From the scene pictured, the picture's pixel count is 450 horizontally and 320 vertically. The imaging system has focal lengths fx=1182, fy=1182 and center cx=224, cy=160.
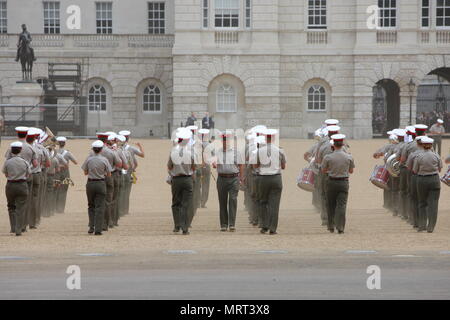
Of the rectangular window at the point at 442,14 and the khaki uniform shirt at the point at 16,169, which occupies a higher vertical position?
the rectangular window at the point at 442,14

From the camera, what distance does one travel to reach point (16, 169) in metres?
21.8

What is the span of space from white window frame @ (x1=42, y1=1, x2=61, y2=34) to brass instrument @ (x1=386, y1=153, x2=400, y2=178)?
38897mm

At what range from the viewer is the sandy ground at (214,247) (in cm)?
1602

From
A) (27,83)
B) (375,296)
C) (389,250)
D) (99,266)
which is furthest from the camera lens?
(27,83)

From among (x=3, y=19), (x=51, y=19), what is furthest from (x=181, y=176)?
(x=3, y=19)

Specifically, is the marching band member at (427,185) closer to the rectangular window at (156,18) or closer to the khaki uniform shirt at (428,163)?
the khaki uniform shirt at (428,163)

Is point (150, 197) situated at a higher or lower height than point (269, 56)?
lower

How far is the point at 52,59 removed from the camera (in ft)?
199

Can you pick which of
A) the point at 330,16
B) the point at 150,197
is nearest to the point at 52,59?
the point at 330,16

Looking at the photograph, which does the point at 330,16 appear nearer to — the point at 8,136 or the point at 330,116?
the point at 330,116

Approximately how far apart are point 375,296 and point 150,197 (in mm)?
17546

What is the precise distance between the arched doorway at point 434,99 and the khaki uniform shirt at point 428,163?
38.3 metres

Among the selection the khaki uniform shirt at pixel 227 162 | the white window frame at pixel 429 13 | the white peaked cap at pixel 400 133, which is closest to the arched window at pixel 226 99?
the white window frame at pixel 429 13

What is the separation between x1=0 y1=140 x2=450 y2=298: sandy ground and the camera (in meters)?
16.0
